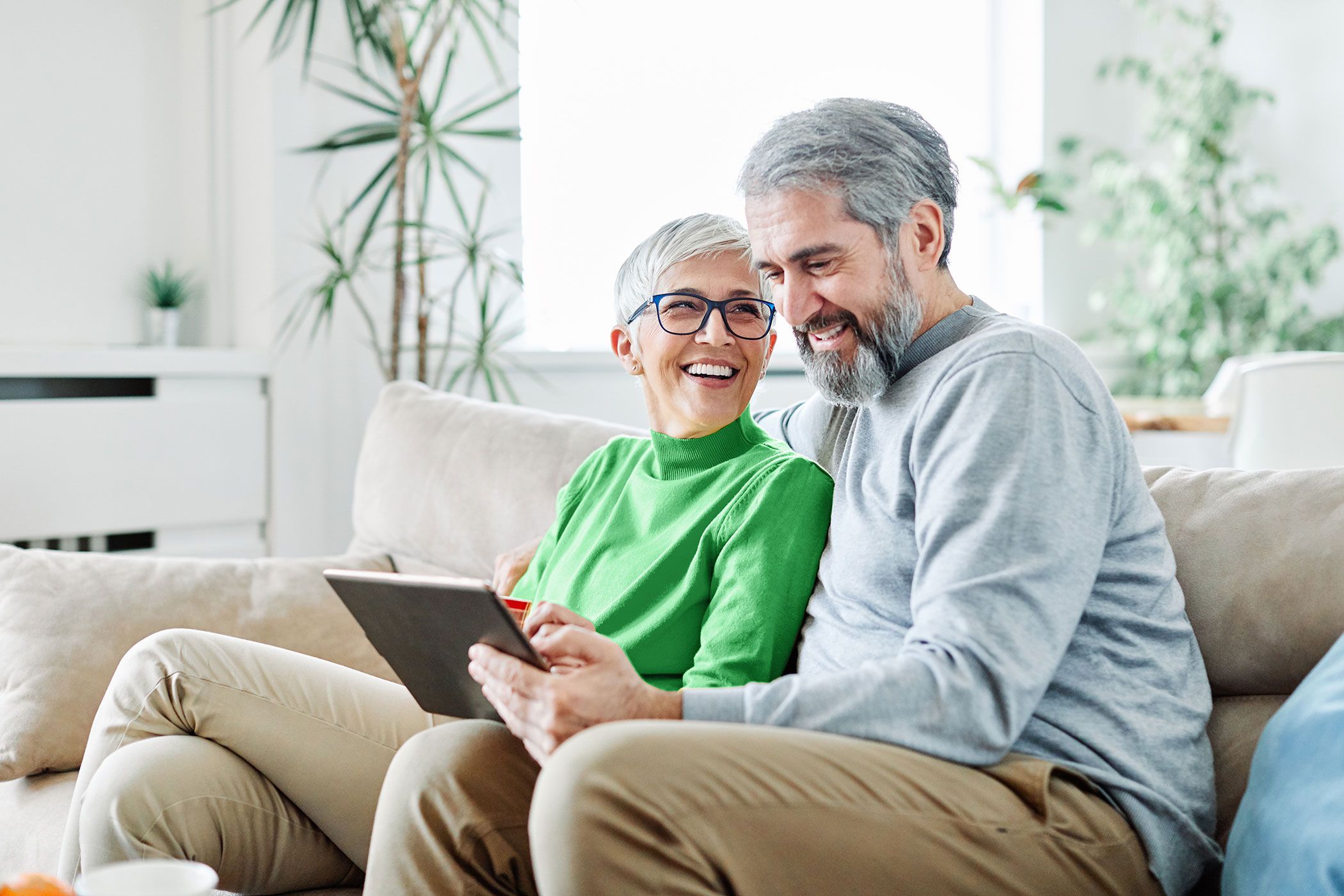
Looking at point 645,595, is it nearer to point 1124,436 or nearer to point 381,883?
point 381,883

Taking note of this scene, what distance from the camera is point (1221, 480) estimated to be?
1417mm

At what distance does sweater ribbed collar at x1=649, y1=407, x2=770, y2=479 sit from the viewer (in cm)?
153

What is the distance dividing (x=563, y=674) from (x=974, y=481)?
1.39 ft

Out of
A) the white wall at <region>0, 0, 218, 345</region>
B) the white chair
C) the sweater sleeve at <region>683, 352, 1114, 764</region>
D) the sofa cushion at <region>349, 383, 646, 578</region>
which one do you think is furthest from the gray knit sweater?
the white wall at <region>0, 0, 218, 345</region>

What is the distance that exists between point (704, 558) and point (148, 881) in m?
0.72

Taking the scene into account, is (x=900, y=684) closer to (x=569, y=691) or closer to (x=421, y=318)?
(x=569, y=691)

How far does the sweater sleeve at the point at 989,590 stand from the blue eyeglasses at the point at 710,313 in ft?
1.40

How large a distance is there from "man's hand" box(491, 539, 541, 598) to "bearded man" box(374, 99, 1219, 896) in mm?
506

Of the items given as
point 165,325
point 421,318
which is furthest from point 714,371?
point 165,325

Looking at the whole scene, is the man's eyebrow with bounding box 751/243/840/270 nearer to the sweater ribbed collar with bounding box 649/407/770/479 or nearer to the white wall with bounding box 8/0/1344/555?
the sweater ribbed collar with bounding box 649/407/770/479

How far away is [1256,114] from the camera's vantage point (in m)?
4.67

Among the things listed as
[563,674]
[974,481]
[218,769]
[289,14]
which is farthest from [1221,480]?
[289,14]

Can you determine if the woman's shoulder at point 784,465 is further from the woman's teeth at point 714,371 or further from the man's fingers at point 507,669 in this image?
the man's fingers at point 507,669

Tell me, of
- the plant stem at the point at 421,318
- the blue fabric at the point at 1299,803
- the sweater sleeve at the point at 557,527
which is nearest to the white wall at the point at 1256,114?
the plant stem at the point at 421,318
